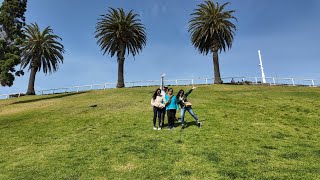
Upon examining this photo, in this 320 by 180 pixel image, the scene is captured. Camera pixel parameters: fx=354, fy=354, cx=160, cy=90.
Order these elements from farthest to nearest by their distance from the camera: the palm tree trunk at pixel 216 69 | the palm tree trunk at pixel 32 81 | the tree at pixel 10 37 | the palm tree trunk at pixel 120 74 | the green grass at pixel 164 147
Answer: the palm tree trunk at pixel 32 81 < the palm tree trunk at pixel 120 74 < the palm tree trunk at pixel 216 69 < the tree at pixel 10 37 < the green grass at pixel 164 147

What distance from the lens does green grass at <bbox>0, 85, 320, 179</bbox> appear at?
11.2 meters

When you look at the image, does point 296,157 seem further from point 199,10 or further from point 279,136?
point 199,10

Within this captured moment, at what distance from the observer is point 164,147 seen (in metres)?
14.1

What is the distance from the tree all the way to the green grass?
1805 centimetres

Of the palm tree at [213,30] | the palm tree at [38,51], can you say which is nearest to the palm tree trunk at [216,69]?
the palm tree at [213,30]

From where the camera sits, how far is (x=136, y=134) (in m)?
17.0

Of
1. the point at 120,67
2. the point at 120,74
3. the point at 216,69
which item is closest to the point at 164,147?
the point at 216,69

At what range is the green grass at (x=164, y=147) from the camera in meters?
11.2

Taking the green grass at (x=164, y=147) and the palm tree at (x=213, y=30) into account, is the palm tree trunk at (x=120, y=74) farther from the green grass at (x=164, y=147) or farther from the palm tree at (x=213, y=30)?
the green grass at (x=164, y=147)

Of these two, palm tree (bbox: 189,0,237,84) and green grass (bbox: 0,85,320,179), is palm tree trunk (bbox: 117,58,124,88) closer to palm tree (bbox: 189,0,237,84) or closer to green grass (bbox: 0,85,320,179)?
palm tree (bbox: 189,0,237,84)

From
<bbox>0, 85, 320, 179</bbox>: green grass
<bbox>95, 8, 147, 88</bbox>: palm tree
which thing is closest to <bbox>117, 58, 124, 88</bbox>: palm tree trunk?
<bbox>95, 8, 147, 88</bbox>: palm tree

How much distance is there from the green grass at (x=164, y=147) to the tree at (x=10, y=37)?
18.1 m

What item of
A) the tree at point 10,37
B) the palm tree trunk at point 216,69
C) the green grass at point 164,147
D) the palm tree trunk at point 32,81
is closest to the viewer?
the green grass at point 164,147

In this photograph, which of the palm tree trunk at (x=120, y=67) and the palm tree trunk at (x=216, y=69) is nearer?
the palm tree trunk at (x=216, y=69)
